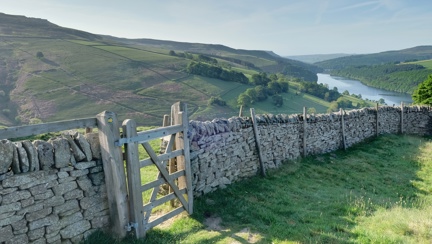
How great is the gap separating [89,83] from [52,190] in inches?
2233

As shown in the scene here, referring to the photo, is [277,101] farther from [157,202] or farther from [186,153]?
[157,202]

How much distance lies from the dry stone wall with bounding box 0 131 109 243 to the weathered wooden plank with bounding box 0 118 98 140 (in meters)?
0.18

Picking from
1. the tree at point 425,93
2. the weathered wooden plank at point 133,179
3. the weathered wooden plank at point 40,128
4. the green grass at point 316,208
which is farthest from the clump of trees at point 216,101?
the weathered wooden plank at point 40,128

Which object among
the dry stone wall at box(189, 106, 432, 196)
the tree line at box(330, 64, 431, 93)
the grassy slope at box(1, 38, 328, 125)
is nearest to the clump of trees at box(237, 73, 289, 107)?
the grassy slope at box(1, 38, 328, 125)

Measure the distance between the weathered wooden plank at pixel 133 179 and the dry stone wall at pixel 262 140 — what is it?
79.2 inches

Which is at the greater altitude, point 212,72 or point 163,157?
point 212,72

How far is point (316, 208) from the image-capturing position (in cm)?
764

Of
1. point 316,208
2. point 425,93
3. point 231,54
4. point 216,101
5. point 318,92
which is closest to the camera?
point 316,208

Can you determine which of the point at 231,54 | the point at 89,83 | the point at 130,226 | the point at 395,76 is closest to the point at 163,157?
the point at 130,226

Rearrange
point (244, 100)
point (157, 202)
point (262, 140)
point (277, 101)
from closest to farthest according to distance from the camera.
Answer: point (157, 202) < point (262, 140) < point (244, 100) < point (277, 101)

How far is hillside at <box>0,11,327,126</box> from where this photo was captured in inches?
1802

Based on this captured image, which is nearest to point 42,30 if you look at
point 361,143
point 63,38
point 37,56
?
point 63,38

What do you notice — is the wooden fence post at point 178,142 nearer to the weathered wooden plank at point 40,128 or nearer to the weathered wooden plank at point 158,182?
the weathered wooden plank at point 158,182

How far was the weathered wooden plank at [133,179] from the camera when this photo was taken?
5.39 meters
